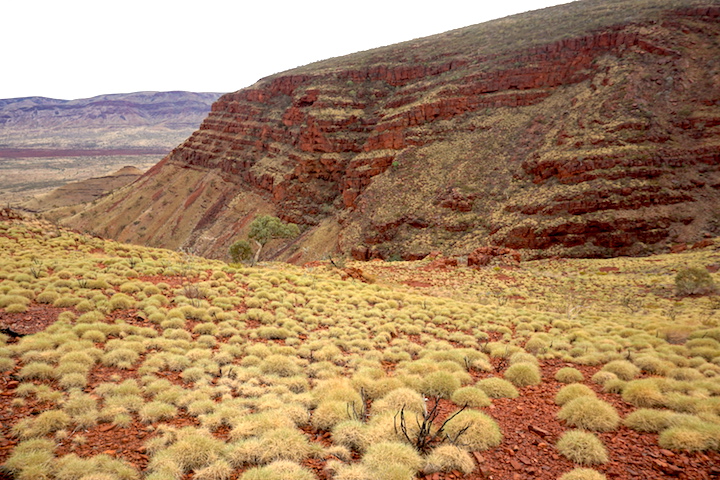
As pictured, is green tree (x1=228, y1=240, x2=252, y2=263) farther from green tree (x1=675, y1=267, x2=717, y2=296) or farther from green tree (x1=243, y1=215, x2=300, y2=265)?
green tree (x1=675, y1=267, x2=717, y2=296)

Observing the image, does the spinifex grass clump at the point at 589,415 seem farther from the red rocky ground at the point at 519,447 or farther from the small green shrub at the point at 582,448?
the small green shrub at the point at 582,448

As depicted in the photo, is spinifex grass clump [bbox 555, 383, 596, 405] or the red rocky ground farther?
spinifex grass clump [bbox 555, 383, 596, 405]

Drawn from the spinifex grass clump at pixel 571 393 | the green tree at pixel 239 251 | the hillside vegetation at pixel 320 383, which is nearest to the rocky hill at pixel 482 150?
the green tree at pixel 239 251

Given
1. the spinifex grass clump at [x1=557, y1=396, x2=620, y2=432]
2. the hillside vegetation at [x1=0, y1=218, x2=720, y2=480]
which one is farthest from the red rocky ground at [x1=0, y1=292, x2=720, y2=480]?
the spinifex grass clump at [x1=557, y1=396, x2=620, y2=432]

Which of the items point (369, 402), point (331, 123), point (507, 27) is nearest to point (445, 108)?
point (331, 123)

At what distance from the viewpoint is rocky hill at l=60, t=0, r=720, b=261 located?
33.2 meters

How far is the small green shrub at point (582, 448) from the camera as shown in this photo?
5.68m

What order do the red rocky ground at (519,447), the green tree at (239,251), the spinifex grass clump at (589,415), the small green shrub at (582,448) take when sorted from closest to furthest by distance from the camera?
the red rocky ground at (519,447) < the small green shrub at (582,448) < the spinifex grass clump at (589,415) < the green tree at (239,251)

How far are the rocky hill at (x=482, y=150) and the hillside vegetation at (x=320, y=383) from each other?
712 inches

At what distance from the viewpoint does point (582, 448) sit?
582 centimetres

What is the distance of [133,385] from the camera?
7.59 m

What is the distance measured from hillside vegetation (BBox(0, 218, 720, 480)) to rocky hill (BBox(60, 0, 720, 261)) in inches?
712

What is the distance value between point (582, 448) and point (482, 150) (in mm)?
42337

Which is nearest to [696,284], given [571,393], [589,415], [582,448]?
[571,393]
